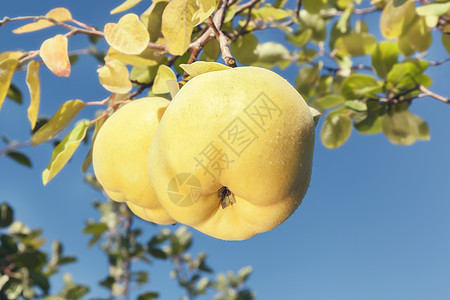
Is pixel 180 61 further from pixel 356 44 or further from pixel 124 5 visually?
pixel 356 44

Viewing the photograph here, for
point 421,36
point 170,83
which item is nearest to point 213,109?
point 170,83

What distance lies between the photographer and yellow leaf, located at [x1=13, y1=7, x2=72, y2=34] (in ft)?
4.17

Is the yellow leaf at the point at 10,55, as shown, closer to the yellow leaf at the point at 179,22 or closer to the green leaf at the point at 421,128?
the yellow leaf at the point at 179,22

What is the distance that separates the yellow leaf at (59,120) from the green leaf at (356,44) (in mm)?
1496

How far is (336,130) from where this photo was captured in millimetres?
2133

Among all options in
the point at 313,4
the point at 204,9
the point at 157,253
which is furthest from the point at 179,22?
the point at 157,253

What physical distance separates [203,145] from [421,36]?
1.58 m

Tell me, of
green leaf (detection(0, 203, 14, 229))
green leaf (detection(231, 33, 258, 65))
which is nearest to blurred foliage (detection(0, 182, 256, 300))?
green leaf (detection(0, 203, 14, 229))

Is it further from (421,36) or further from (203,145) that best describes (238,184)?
(421,36)

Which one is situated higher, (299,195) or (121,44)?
(121,44)

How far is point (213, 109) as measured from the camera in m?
0.73

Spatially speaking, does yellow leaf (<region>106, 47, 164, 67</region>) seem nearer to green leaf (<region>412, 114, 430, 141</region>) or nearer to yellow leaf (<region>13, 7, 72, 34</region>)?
yellow leaf (<region>13, 7, 72, 34</region>)

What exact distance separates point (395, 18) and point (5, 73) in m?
1.66

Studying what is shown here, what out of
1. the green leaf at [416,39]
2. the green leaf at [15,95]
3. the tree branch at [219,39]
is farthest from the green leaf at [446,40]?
the green leaf at [15,95]
